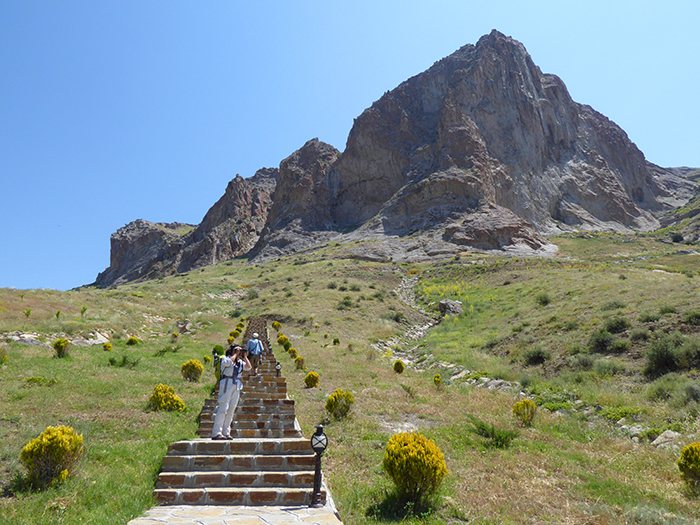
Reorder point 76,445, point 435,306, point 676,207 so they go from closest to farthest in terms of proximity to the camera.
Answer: point 76,445 < point 435,306 < point 676,207

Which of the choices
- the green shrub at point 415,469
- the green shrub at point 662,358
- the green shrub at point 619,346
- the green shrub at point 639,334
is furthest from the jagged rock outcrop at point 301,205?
the green shrub at point 415,469

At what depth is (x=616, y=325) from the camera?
15398 millimetres

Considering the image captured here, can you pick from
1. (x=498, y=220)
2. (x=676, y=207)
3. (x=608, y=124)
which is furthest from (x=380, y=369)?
(x=608, y=124)

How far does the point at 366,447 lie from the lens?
26.9 feet

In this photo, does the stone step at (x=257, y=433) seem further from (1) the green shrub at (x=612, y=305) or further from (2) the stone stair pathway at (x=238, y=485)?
(1) the green shrub at (x=612, y=305)

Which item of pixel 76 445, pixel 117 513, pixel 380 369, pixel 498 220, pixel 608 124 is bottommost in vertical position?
pixel 380 369

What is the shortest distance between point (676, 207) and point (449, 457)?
175140 mm

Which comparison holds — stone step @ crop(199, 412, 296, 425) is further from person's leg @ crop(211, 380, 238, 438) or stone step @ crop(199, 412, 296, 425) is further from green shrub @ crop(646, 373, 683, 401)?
green shrub @ crop(646, 373, 683, 401)

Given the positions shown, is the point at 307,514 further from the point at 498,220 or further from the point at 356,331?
the point at 498,220

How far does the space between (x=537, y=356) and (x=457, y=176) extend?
90.8 m

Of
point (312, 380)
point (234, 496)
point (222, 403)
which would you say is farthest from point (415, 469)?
point (312, 380)

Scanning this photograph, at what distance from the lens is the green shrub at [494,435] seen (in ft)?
27.9

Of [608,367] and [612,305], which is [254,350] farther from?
[612,305]

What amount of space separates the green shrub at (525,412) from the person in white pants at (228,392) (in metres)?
7.74
